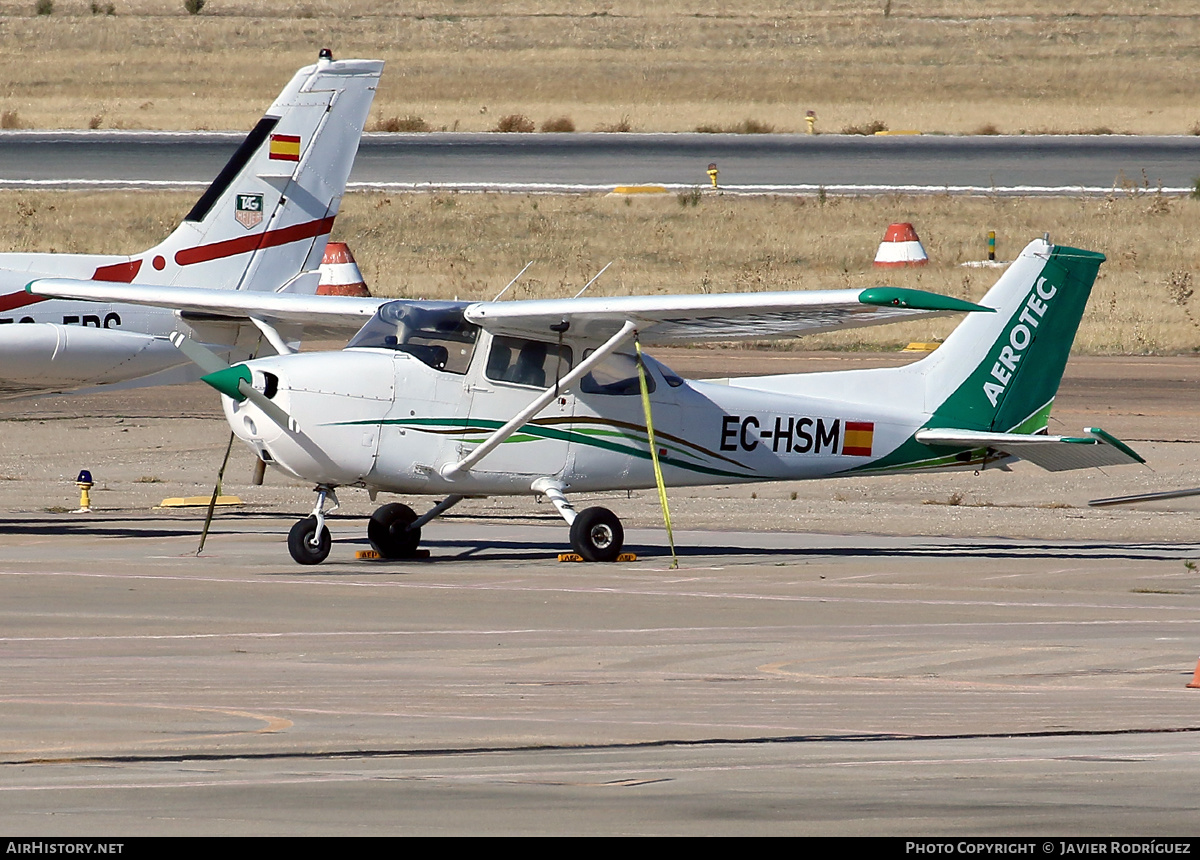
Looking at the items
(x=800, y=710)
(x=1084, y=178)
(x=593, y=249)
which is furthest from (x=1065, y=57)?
(x=800, y=710)

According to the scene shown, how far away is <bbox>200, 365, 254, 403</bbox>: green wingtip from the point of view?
13680 millimetres

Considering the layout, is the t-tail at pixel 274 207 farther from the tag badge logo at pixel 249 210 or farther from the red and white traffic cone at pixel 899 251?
the red and white traffic cone at pixel 899 251

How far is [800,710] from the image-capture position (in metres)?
8.09

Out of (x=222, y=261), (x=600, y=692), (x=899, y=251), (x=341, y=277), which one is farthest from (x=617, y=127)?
(x=600, y=692)

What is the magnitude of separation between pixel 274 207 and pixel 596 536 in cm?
549

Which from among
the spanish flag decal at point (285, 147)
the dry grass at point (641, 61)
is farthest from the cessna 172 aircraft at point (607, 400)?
the dry grass at point (641, 61)

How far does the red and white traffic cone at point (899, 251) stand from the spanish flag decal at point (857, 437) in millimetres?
18034

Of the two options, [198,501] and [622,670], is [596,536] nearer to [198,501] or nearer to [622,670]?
[622,670]

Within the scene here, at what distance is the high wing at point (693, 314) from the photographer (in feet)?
45.7

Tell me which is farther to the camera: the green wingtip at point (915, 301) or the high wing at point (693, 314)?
the high wing at point (693, 314)

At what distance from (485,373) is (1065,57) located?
63434 millimetres

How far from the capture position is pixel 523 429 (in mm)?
14844

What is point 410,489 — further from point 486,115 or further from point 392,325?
point 486,115

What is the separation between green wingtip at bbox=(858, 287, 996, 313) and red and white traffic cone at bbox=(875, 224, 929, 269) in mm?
20504
